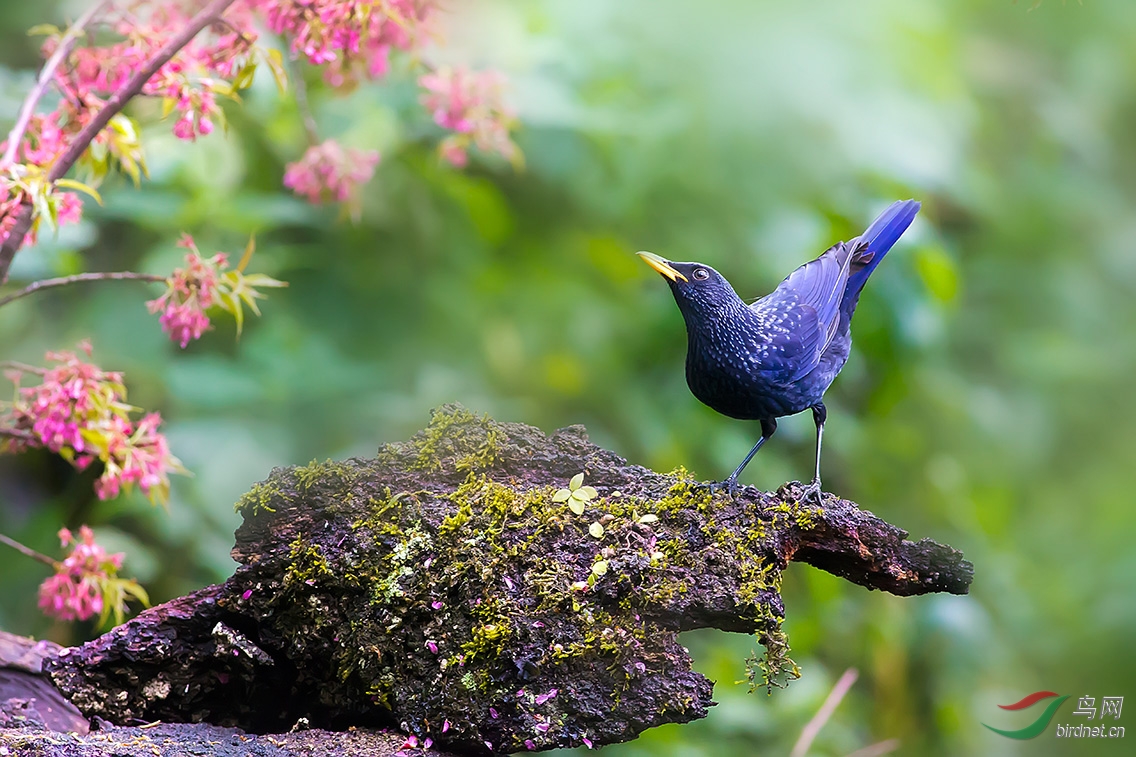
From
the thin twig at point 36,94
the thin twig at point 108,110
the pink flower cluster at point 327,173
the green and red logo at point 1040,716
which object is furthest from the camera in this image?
the green and red logo at point 1040,716

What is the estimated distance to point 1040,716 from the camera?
3.31 m

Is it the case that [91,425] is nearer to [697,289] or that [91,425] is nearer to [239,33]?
[239,33]

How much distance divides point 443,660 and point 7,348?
7.91 feet

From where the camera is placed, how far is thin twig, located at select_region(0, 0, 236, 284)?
168 centimetres

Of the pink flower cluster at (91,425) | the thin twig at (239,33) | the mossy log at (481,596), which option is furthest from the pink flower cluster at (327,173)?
the mossy log at (481,596)

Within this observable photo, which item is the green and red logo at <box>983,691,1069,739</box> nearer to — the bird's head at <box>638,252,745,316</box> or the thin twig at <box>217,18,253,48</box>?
the bird's head at <box>638,252,745,316</box>

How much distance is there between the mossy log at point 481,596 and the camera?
1.48 meters

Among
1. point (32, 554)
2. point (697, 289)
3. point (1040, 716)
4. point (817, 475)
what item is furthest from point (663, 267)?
point (1040, 716)

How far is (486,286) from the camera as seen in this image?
3.38 meters

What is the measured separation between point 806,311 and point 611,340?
4.23ft

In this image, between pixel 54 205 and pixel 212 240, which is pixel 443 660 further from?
pixel 212 240

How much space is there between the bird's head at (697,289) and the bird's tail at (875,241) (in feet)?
1.54

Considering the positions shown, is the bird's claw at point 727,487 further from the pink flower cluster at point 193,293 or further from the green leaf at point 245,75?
the green leaf at point 245,75

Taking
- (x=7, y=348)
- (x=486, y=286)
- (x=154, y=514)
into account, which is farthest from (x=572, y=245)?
(x=7, y=348)
